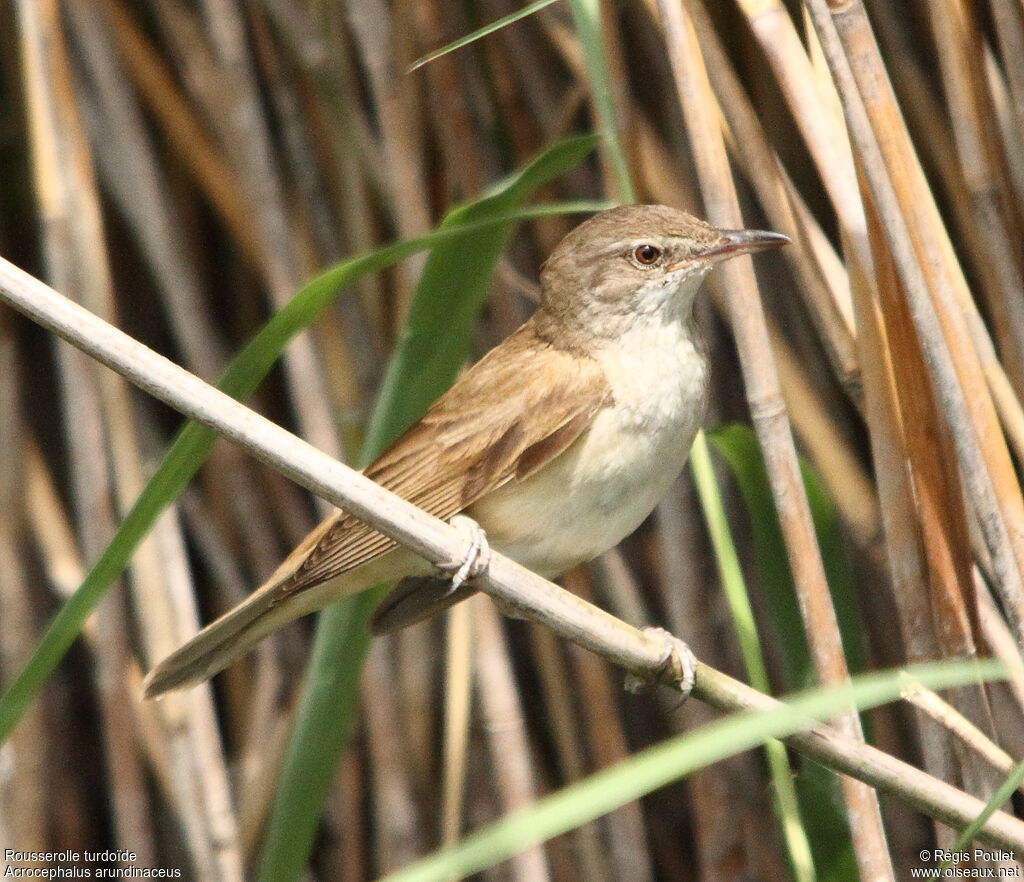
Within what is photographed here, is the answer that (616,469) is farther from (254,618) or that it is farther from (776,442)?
(254,618)

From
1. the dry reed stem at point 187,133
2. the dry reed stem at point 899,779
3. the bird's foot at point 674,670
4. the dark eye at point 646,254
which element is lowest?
the dry reed stem at point 899,779

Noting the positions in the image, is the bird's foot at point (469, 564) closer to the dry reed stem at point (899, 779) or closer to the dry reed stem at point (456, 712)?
the dry reed stem at point (899, 779)

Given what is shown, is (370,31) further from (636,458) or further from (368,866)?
(368,866)

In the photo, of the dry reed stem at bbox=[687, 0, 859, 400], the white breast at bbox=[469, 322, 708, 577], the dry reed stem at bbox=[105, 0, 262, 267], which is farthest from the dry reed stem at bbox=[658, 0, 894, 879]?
the dry reed stem at bbox=[105, 0, 262, 267]

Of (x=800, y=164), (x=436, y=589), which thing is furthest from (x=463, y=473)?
(x=800, y=164)

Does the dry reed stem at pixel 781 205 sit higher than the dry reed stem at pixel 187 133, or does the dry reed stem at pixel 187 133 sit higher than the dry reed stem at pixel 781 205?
the dry reed stem at pixel 187 133

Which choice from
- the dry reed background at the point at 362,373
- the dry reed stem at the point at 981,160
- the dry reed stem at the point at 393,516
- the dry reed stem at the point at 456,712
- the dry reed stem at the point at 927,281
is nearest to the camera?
the dry reed stem at the point at 393,516

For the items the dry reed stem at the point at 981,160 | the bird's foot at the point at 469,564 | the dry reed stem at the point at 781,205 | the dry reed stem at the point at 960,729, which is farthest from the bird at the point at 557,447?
the dry reed stem at the point at 960,729
